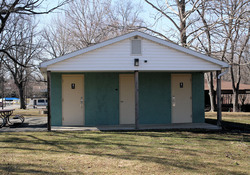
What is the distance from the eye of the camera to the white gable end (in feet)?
32.7

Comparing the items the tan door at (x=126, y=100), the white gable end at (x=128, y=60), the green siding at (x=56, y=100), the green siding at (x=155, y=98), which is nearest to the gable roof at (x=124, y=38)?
the white gable end at (x=128, y=60)

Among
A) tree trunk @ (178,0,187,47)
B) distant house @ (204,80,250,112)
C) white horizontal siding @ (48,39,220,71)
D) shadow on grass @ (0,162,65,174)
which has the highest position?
tree trunk @ (178,0,187,47)

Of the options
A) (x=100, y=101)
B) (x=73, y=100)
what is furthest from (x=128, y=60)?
(x=73, y=100)

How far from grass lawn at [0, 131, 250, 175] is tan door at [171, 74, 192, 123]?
2.63m

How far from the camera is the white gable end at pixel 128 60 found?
998 cm

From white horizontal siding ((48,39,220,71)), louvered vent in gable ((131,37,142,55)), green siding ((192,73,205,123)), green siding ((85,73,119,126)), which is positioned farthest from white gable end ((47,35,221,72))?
green siding ((192,73,205,123))

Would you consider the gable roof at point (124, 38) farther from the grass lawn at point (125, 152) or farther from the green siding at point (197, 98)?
the grass lawn at point (125, 152)

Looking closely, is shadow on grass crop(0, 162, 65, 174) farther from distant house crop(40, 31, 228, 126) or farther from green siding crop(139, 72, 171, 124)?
green siding crop(139, 72, 171, 124)

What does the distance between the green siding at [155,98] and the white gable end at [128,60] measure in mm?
1848

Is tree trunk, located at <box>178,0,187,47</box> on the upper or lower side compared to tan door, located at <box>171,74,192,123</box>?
upper

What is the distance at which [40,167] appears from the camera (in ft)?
18.3

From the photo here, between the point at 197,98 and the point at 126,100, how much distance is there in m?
3.31

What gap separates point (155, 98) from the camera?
12055mm

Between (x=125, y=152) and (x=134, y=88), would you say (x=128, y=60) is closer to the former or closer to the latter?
(x=134, y=88)
